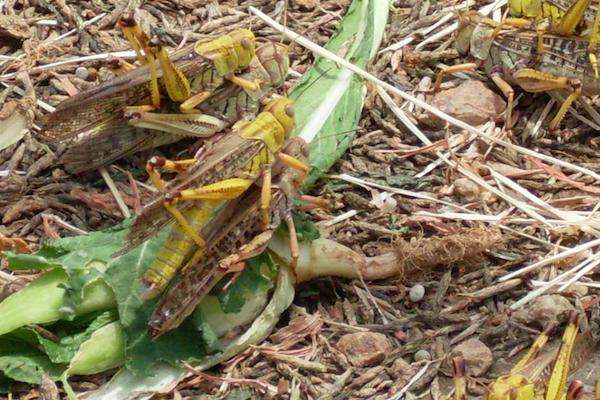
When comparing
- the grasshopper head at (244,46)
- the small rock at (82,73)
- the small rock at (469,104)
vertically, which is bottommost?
the small rock at (82,73)

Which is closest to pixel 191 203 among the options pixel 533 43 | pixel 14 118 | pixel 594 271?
pixel 14 118

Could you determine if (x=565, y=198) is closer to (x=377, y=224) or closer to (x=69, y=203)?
(x=377, y=224)

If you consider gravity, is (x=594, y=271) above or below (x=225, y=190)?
below

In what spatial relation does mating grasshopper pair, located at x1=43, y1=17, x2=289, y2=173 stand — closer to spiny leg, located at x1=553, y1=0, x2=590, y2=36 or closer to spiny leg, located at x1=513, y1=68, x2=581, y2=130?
spiny leg, located at x1=513, y1=68, x2=581, y2=130

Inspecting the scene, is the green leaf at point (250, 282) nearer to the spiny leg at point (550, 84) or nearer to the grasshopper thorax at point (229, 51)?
the grasshopper thorax at point (229, 51)

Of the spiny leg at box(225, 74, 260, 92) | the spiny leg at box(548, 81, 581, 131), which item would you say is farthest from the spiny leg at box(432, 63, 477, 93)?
the spiny leg at box(225, 74, 260, 92)

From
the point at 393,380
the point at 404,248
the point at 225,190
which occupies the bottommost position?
the point at 393,380

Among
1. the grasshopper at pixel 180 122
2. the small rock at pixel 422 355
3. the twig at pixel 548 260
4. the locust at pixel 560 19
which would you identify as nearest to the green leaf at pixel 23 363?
the grasshopper at pixel 180 122

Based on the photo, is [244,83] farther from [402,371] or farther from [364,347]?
[402,371]
